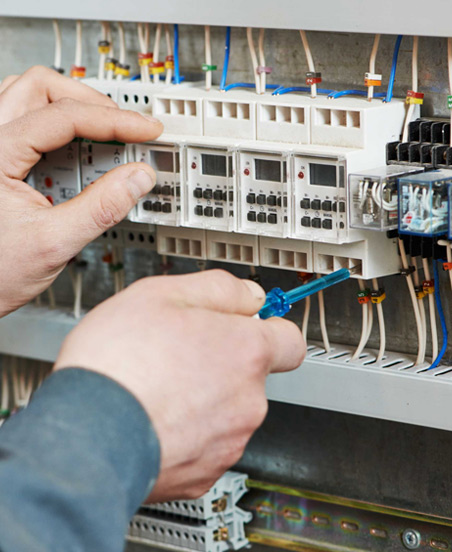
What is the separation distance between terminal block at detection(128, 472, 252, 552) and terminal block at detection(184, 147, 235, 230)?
18.2 inches

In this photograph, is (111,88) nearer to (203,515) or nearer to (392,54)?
(392,54)

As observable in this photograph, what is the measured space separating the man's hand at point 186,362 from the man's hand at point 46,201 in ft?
1.51

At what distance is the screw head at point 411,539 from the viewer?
1.27m

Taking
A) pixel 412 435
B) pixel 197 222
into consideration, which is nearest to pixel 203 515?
pixel 412 435

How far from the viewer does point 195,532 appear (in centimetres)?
142

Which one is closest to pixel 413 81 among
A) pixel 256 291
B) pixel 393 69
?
pixel 393 69

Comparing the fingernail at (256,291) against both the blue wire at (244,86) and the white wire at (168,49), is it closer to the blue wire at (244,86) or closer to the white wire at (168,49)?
the blue wire at (244,86)

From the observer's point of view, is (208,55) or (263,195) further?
(208,55)

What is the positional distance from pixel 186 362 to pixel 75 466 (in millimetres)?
123

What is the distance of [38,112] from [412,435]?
0.72m

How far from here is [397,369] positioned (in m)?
1.19

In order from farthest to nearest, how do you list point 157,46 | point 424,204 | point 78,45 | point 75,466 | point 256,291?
point 78,45, point 157,46, point 424,204, point 256,291, point 75,466

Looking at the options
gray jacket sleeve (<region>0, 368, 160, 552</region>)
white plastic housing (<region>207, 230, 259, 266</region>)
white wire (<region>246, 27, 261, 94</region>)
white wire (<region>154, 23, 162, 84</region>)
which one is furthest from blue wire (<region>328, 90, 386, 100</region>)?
gray jacket sleeve (<region>0, 368, 160, 552</region>)

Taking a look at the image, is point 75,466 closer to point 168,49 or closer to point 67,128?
point 67,128
